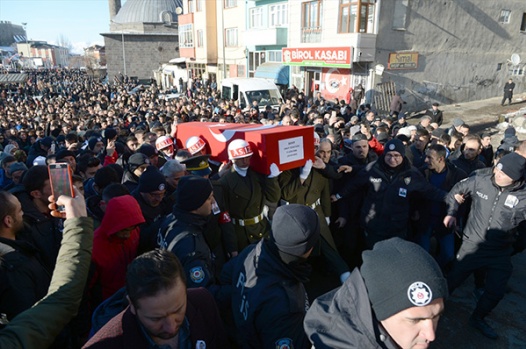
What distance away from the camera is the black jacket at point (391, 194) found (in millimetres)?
4332

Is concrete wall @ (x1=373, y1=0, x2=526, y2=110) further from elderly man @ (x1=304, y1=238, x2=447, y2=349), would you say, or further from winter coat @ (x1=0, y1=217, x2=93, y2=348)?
winter coat @ (x1=0, y1=217, x2=93, y2=348)

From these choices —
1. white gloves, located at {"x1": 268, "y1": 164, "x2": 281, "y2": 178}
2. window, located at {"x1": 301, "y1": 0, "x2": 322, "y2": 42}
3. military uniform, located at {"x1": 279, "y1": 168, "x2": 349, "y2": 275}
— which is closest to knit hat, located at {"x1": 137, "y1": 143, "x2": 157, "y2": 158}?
military uniform, located at {"x1": 279, "y1": 168, "x2": 349, "y2": 275}

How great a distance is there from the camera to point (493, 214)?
3643mm

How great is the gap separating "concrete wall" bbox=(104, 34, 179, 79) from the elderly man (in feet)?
174

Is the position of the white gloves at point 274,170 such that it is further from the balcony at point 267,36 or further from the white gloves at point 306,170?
the balcony at point 267,36

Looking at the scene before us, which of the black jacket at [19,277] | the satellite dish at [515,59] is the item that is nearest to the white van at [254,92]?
the black jacket at [19,277]

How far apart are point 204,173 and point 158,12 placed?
61558 millimetres

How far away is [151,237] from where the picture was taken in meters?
3.07

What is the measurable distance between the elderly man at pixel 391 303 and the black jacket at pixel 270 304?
17.9 inches

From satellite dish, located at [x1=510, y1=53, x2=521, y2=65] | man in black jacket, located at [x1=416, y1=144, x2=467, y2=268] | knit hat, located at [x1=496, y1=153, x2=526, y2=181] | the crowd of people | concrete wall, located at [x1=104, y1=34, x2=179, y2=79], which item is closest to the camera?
the crowd of people

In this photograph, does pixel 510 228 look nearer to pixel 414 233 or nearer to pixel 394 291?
pixel 414 233

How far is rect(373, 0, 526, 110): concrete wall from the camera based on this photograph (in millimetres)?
17516

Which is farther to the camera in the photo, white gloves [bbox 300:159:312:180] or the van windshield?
the van windshield

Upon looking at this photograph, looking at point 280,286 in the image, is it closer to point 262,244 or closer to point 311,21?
A: point 262,244
